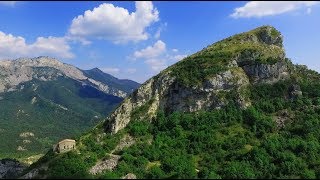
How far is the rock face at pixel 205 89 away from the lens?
6457 inches

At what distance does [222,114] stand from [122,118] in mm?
32776

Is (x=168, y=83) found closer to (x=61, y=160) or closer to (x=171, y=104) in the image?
(x=171, y=104)

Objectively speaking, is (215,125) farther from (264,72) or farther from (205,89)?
(264,72)

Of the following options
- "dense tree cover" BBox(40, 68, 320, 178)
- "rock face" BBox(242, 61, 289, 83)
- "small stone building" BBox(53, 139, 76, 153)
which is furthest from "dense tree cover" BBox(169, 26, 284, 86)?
"small stone building" BBox(53, 139, 76, 153)

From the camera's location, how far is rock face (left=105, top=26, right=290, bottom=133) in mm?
164000

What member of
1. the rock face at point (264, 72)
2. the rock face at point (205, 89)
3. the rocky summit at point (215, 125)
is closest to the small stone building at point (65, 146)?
the rocky summit at point (215, 125)

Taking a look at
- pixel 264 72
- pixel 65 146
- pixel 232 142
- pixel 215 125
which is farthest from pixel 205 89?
pixel 65 146

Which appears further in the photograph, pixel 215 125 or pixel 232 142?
pixel 215 125

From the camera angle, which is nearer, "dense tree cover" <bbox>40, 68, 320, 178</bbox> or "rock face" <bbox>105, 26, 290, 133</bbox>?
"dense tree cover" <bbox>40, 68, 320, 178</bbox>

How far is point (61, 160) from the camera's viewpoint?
135875 mm

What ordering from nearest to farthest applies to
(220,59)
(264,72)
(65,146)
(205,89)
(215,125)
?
(65,146) → (215,125) → (205,89) → (264,72) → (220,59)

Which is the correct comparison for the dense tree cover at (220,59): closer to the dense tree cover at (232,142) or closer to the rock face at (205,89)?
the rock face at (205,89)

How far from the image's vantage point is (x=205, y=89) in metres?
165

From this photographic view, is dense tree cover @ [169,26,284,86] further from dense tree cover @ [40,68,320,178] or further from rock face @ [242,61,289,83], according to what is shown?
dense tree cover @ [40,68,320,178]
